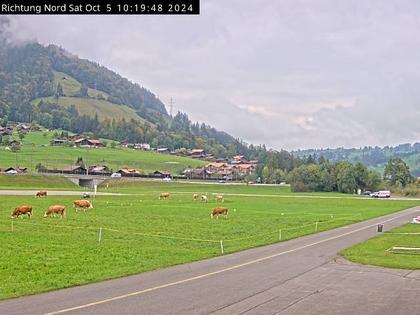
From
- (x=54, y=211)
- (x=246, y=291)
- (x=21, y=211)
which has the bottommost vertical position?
(x=246, y=291)

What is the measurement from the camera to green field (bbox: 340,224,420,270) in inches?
1059

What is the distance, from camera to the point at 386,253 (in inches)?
1219

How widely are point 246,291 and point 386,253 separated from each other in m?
14.4

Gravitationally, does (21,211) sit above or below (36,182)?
below

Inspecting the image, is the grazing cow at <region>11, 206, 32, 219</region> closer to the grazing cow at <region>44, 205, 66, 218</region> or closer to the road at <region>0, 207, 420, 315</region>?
the grazing cow at <region>44, 205, 66, 218</region>

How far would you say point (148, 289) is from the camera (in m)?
18.8

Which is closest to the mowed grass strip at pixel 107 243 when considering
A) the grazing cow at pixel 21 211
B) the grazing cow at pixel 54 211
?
the grazing cow at pixel 21 211

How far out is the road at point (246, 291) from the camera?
16.1m

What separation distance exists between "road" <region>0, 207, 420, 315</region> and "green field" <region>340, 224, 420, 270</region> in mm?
1734

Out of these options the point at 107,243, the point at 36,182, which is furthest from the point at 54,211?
the point at 36,182

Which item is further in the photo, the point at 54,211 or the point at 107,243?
the point at 54,211

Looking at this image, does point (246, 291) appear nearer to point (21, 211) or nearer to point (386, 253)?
point (386, 253)

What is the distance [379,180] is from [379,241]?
145282 millimetres

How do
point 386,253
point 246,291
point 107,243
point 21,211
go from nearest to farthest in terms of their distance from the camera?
point 246,291 < point 386,253 < point 107,243 < point 21,211
